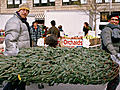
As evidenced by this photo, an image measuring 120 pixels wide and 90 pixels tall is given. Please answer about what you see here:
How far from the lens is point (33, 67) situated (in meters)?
3.39

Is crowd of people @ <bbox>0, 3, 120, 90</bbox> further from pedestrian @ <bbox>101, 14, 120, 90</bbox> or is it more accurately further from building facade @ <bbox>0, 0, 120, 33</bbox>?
building facade @ <bbox>0, 0, 120, 33</bbox>

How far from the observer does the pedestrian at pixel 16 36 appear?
3830 mm

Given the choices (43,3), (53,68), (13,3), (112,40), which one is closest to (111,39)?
(112,40)

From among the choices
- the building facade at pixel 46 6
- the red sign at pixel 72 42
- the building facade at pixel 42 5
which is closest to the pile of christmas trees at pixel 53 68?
the red sign at pixel 72 42

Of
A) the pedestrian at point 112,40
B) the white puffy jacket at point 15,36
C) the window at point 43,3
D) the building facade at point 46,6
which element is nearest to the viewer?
the white puffy jacket at point 15,36

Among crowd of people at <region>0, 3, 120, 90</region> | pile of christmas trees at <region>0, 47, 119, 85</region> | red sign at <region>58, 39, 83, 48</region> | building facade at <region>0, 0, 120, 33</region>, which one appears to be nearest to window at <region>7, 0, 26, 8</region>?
building facade at <region>0, 0, 120, 33</region>

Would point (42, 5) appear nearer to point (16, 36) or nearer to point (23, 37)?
point (23, 37)

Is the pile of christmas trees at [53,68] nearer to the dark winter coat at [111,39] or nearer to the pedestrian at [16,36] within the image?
the pedestrian at [16,36]

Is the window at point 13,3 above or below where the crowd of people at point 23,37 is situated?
above

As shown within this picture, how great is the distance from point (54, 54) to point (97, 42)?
327 inches

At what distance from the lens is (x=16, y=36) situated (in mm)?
4012

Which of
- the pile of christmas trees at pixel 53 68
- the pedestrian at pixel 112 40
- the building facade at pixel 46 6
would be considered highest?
the building facade at pixel 46 6

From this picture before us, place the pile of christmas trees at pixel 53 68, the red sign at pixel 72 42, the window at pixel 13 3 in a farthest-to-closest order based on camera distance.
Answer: the window at pixel 13 3 < the red sign at pixel 72 42 < the pile of christmas trees at pixel 53 68

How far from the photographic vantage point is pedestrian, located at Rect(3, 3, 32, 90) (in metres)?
3.83
